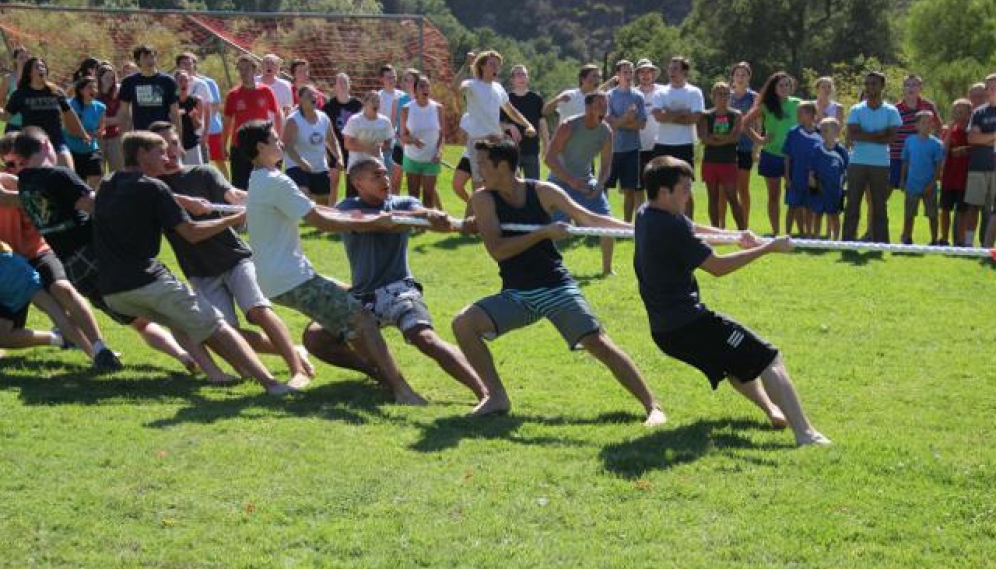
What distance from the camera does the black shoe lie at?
9.22m

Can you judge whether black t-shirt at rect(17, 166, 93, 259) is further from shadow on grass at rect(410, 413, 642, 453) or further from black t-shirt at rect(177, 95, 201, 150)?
black t-shirt at rect(177, 95, 201, 150)

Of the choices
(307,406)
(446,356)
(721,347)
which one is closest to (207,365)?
(307,406)

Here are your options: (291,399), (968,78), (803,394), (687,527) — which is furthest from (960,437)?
(968,78)

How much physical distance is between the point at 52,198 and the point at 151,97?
6832mm

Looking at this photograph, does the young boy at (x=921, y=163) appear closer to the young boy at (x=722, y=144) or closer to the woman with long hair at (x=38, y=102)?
the young boy at (x=722, y=144)

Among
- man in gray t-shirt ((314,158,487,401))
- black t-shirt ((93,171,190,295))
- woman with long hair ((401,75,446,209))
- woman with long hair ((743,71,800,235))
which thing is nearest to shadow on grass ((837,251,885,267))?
woman with long hair ((743,71,800,235))

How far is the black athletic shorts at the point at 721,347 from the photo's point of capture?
24.0 ft

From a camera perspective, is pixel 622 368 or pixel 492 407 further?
pixel 492 407

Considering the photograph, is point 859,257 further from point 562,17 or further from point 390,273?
point 562,17

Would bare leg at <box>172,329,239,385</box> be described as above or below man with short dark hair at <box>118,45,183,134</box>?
below

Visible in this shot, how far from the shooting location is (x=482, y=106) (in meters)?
15.4

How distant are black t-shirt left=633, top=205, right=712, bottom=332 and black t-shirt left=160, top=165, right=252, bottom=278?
2997 mm

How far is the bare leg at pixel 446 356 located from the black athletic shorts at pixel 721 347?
4.60 feet

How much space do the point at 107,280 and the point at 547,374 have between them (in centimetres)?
307
